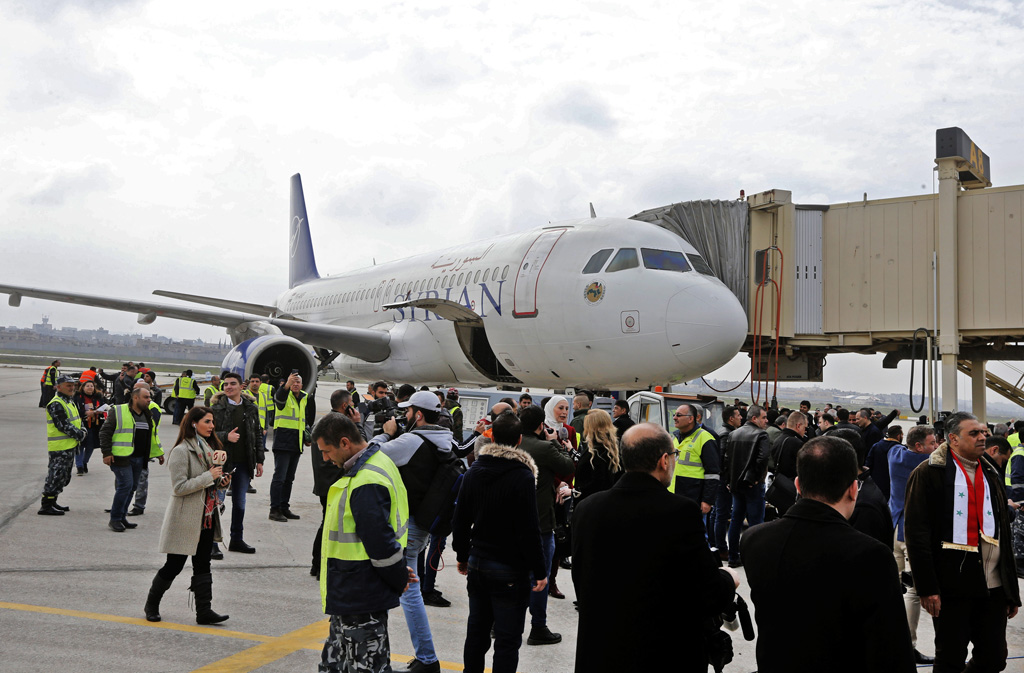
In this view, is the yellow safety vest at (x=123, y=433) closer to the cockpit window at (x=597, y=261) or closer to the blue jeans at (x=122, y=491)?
the blue jeans at (x=122, y=491)

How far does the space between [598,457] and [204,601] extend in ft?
9.96

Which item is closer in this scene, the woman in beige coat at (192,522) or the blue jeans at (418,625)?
the blue jeans at (418,625)

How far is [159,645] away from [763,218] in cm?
1513

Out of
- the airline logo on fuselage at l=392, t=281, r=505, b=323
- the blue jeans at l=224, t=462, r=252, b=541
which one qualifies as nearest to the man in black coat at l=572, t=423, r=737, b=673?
the blue jeans at l=224, t=462, r=252, b=541

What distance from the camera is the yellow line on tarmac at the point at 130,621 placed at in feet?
15.9

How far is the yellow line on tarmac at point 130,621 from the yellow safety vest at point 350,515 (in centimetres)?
157

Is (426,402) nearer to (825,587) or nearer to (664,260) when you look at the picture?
(825,587)

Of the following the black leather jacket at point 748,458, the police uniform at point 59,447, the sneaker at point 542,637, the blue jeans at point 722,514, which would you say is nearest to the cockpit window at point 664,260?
the black leather jacket at point 748,458

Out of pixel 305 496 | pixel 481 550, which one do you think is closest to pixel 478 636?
pixel 481 550

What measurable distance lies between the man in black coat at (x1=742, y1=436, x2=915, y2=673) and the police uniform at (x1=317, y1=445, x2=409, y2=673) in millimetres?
1587

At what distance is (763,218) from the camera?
17000mm

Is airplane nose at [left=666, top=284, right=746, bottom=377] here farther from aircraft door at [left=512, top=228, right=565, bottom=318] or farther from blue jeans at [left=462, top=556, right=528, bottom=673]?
blue jeans at [left=462, top=556, right=528, bottom=673]

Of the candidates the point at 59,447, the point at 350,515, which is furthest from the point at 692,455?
the point at 59,447

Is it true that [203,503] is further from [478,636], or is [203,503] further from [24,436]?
[24,436]
